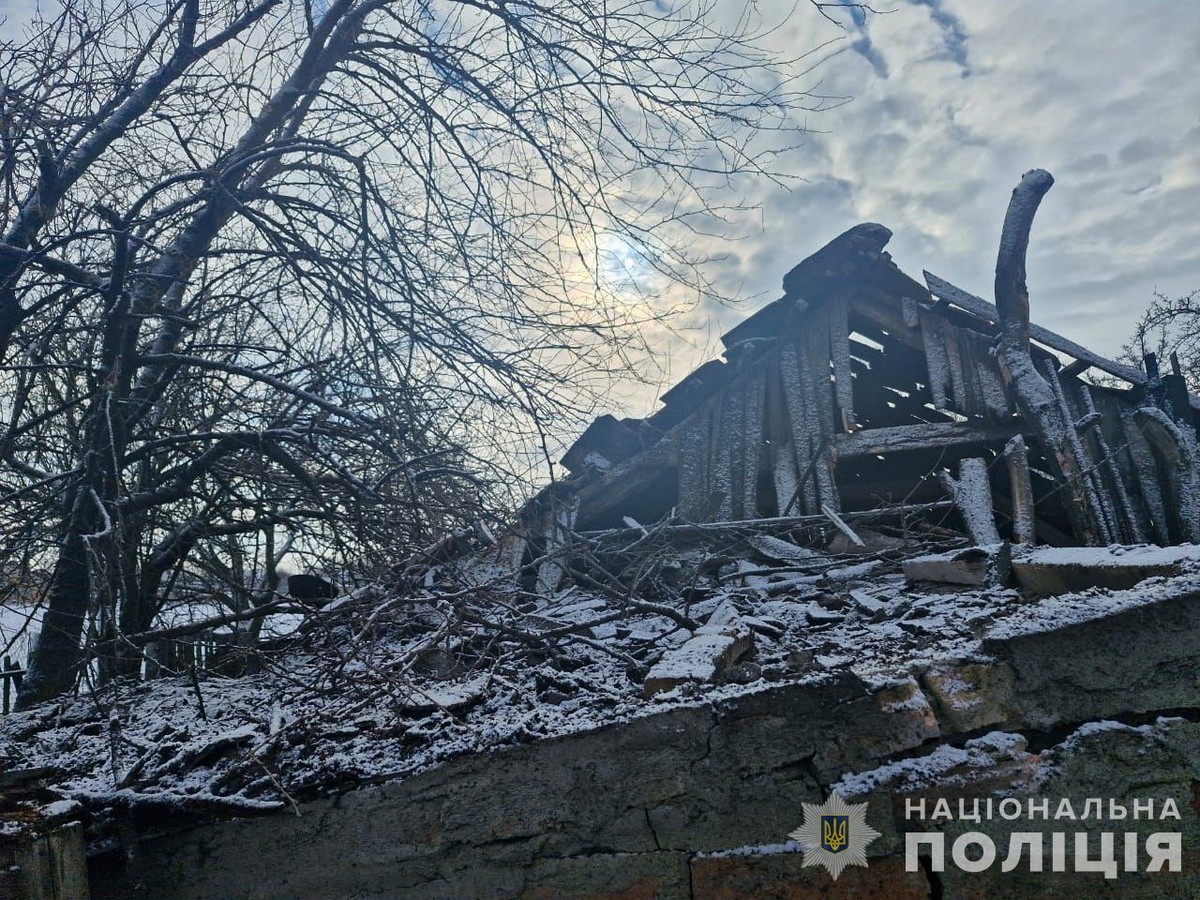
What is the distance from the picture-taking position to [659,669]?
2934 mm

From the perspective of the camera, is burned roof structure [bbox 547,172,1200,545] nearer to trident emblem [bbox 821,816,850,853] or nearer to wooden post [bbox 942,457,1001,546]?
wooden post [bbox 942,457,1001,546]

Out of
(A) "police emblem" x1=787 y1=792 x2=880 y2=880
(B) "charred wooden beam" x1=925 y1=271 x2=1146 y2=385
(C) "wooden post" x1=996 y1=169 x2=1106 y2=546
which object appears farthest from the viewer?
(B) "charred wooden beam" x1=925 y1=271 x2=1146 y2=385

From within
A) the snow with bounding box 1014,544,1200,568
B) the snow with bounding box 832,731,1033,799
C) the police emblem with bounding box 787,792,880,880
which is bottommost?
the police emblem with bounding box 787,792,880,880

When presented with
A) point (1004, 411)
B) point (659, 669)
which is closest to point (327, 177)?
point (659, 669)

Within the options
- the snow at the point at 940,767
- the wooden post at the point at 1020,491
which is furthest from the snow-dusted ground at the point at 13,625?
the wooden post at the point at 1020,491

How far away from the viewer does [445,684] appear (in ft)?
11.5

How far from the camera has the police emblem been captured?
2.41 metres

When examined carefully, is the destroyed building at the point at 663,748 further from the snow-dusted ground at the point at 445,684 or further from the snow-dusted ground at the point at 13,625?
the snow-dusted ground at the point at 13,625

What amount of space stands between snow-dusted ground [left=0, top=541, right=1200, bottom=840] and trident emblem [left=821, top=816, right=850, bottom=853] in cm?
41

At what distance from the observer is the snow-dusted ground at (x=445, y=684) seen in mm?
2775

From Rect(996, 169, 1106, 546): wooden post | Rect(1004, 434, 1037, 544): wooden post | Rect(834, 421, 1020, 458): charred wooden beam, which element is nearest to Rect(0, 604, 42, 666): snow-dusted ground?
Rect(834, 421, 1020, 458): charred wooden beam

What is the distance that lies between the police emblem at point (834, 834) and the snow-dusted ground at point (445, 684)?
0.37 meters

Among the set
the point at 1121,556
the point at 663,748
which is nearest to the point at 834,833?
the point at 663,748

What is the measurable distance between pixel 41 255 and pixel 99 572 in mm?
1676
